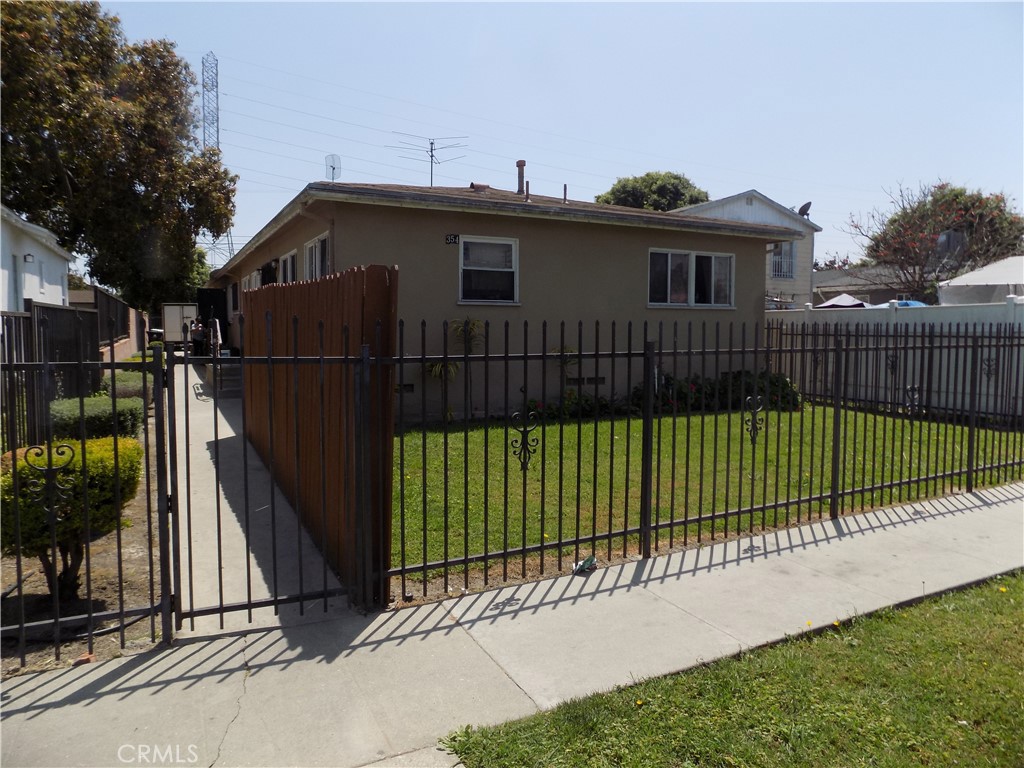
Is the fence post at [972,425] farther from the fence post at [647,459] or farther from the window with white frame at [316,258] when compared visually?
the window with white frame at [316,258]

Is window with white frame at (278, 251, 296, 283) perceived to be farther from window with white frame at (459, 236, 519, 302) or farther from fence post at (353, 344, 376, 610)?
fence post at (353, 344, 376, 610)

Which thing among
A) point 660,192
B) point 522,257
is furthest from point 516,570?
point 660,192

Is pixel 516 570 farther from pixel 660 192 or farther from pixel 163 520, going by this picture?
pixel 660 192

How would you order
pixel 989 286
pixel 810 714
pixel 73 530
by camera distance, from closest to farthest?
pixel 810 714 → pixel 73 530 → pixel 989 286

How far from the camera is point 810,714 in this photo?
10.7 feet

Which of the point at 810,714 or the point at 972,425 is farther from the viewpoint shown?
the point at 972,425

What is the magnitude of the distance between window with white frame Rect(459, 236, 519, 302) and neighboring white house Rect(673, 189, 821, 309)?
15093mm

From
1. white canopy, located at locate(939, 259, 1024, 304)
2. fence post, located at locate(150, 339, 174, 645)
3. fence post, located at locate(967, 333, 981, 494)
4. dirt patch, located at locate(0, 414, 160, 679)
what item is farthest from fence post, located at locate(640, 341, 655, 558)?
white canopy, located at locate(939, 259, 1024, 304)

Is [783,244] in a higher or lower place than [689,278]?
higher

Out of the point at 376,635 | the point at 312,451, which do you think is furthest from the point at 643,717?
the point at 312,451

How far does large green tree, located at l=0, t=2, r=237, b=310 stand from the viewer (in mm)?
14258

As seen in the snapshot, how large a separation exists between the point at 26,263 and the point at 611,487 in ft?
40.6

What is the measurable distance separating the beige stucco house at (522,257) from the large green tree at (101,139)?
15.6 feet

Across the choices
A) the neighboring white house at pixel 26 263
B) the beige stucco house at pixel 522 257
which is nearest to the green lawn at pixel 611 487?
the beige stucco house at pixel 522 257
